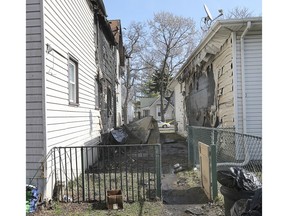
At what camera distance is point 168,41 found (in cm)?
3619

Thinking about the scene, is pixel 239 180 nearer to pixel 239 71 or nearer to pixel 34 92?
pixel 34 92

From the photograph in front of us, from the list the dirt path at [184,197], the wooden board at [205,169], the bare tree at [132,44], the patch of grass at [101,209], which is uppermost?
the bare tree at [132,44]

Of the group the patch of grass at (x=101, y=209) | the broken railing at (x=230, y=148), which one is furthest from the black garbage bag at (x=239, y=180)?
the broken railing at (x=230, y=148)

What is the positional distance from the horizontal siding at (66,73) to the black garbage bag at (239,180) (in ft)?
9.86

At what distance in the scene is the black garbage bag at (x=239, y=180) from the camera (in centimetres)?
359

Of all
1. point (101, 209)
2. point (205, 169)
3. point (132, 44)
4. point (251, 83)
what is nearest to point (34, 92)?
point (101, 209)

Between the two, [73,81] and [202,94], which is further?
[202,94]

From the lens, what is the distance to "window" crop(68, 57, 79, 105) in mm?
6633

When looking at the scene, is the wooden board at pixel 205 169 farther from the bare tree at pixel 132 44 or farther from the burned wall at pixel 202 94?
the bare tree at pixel 132 44

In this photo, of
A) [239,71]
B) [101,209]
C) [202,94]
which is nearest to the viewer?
[101,209]

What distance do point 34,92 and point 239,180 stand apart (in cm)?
357

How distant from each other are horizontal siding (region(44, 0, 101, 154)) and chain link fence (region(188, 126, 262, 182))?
3035 mm
